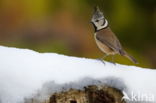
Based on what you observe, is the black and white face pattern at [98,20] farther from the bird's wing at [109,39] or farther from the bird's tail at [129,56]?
the bird's tail at [129,56]

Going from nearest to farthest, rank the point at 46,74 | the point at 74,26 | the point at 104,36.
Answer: the point at 46,74 → the point at 104,36 → the point at 74,26

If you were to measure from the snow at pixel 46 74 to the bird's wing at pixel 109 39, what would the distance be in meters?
0.10

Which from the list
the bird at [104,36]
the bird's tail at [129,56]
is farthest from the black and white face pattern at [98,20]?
the bird's tail at [129,56]

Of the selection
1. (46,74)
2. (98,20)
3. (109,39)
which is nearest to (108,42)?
(109,39)

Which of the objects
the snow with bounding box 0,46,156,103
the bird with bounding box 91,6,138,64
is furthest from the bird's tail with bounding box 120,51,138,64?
the snow with bounding box 0,46,156,103

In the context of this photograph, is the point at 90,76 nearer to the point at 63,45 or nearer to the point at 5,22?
the point at 63,45

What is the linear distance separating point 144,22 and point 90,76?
0.51 m

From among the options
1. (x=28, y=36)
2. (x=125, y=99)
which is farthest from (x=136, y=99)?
(x=28, y=36)

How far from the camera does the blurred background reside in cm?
334

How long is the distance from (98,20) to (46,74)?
0.40 metres

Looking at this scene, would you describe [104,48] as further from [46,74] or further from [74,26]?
[46,74]

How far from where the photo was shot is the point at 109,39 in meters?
3.35

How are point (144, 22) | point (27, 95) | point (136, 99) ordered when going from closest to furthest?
point (27, 95) → point (136, 99) → point (144, 22)

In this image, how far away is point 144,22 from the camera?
3537 mm
